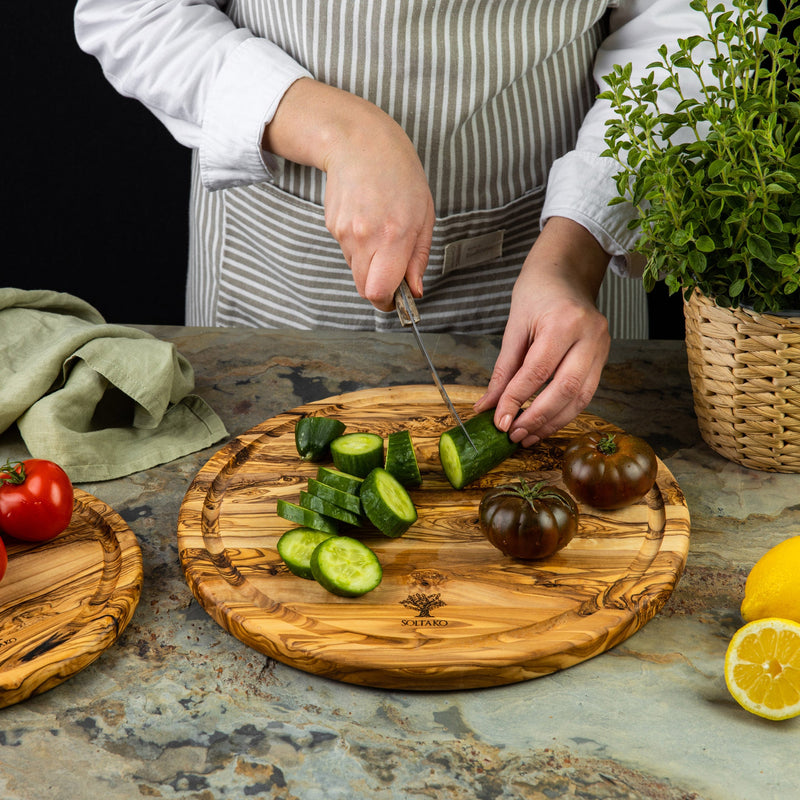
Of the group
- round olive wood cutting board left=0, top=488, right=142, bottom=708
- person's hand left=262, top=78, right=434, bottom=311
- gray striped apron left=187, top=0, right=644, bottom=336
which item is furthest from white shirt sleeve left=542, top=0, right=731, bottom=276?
round olive wood cutting board left=0, top=488, right=142, bottom=708

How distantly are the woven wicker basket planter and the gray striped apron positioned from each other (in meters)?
0.71

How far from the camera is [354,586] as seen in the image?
126 cm

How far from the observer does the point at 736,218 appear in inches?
52.9

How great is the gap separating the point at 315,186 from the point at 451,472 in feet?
2.86

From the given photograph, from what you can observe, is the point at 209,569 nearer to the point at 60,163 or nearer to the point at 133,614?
the point at 133,614

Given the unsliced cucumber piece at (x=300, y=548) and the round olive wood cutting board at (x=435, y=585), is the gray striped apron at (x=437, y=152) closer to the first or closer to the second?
the round olive wood cutting board at (x=435, y=585)

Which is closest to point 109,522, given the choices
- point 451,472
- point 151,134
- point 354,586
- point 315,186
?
point 354,586

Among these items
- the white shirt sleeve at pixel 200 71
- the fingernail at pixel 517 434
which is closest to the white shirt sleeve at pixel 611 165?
the fingernail at pixel 517 434

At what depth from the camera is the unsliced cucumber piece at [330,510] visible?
1.40 metres

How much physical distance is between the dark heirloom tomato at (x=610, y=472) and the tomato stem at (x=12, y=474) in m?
0.89

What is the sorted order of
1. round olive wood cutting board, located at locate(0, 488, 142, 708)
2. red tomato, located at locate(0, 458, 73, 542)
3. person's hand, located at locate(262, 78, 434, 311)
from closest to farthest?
round olive wood cutting board, located at locate(0, 488, 142, 708), red tomato, located at locate(0, 458, 73, 542), person's hand, located at locate(262, 78, 434, 311)

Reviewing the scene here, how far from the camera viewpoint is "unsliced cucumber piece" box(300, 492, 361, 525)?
1.40 meters

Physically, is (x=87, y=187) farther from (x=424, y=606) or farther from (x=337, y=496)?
(x=424, y=606)

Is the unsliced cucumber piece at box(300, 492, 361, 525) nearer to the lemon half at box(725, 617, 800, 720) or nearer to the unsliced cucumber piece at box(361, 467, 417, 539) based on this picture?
the unsliced cucumber piece at box(361, 467, 417, 539)
